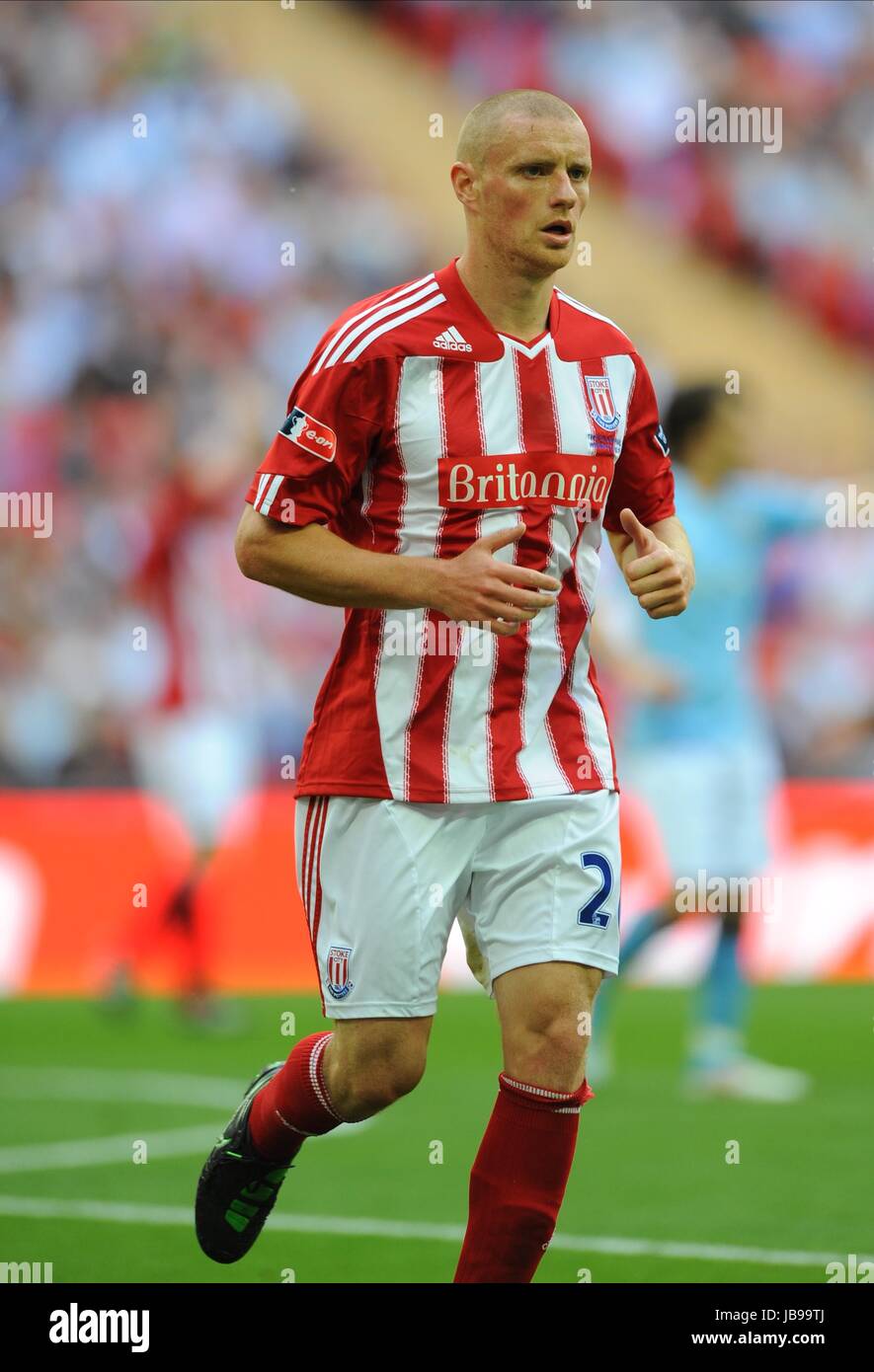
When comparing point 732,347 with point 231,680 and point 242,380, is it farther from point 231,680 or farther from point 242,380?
point 231,680

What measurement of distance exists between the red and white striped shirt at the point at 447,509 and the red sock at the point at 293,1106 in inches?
22.1

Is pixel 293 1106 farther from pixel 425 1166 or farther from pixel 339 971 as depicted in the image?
pixel 425 1166

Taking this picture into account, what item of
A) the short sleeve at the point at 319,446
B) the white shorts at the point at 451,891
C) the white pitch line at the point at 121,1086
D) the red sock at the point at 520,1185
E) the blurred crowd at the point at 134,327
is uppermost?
the blurred crowd at the point at 134,327

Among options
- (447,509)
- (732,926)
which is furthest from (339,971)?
(732,926)

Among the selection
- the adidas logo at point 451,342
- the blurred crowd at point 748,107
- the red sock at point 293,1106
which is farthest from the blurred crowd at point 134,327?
the adidas logo at point 451,342

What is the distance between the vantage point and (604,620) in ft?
23.6

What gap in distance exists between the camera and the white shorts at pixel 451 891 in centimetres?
386

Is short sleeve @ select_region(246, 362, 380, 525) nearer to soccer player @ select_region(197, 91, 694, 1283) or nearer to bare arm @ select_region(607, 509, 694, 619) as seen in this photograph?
soccer player @ select_region(197, 91, 694, 1283)

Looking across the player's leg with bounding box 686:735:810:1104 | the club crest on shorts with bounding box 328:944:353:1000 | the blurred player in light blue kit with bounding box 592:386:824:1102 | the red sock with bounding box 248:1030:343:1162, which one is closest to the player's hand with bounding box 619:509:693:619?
the club crest on shorts with bounding box 328:944:353:1000

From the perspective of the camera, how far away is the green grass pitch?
4.71m

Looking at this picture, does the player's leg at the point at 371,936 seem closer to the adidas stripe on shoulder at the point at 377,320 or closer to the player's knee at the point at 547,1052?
the player's knee at the point at 547,1052

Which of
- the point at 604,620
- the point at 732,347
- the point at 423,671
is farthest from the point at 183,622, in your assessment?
the point at 732,347

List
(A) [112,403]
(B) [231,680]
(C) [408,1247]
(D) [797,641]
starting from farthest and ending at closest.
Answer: (A) [112,403], (D) [797,641], (B) [231,680], (C) [408,1247]

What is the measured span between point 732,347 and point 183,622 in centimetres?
822
